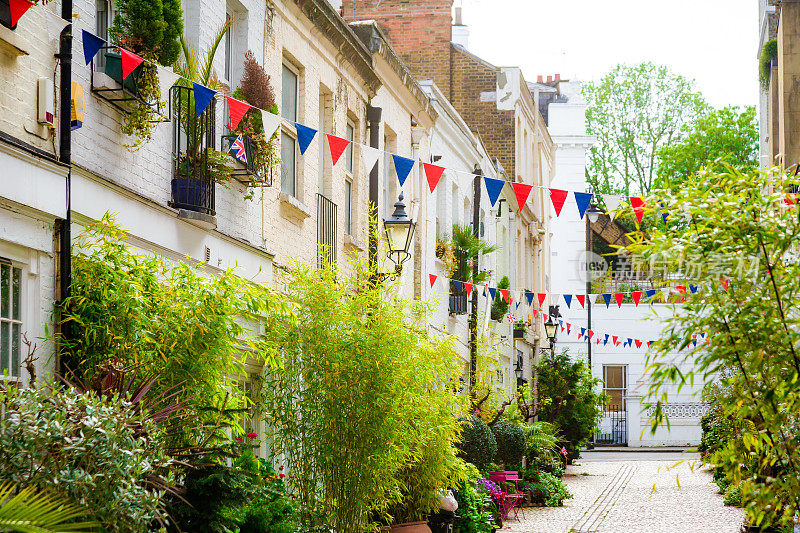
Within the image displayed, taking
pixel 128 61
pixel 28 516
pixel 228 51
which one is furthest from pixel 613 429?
pixel 28 516

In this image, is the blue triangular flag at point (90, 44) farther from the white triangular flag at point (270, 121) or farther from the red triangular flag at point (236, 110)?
the white triangular flag at point (270, 121)

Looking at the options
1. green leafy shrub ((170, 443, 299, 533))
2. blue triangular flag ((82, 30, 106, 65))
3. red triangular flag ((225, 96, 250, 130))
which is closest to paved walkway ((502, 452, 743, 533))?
green leafy shrub ((170, 443, 299, 533))

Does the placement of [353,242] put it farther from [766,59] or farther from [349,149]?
[766,59]

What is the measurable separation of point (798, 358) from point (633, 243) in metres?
1.07

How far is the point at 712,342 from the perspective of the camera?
5.32 m

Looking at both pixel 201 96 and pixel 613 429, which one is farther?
pixel 613 429

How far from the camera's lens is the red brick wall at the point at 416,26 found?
86.6ft

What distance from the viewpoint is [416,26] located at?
88.1ft

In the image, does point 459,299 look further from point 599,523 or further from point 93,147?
point 93,147

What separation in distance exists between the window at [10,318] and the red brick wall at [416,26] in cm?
2020

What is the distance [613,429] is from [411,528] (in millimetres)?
27688

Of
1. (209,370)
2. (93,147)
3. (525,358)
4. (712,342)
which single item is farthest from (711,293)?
(525,358)

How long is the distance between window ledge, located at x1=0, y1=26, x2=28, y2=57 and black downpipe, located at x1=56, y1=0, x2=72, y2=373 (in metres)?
0.47

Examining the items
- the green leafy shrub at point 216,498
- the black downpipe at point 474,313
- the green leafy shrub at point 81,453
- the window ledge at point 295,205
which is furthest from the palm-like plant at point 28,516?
the black downpipe at point 474,313
